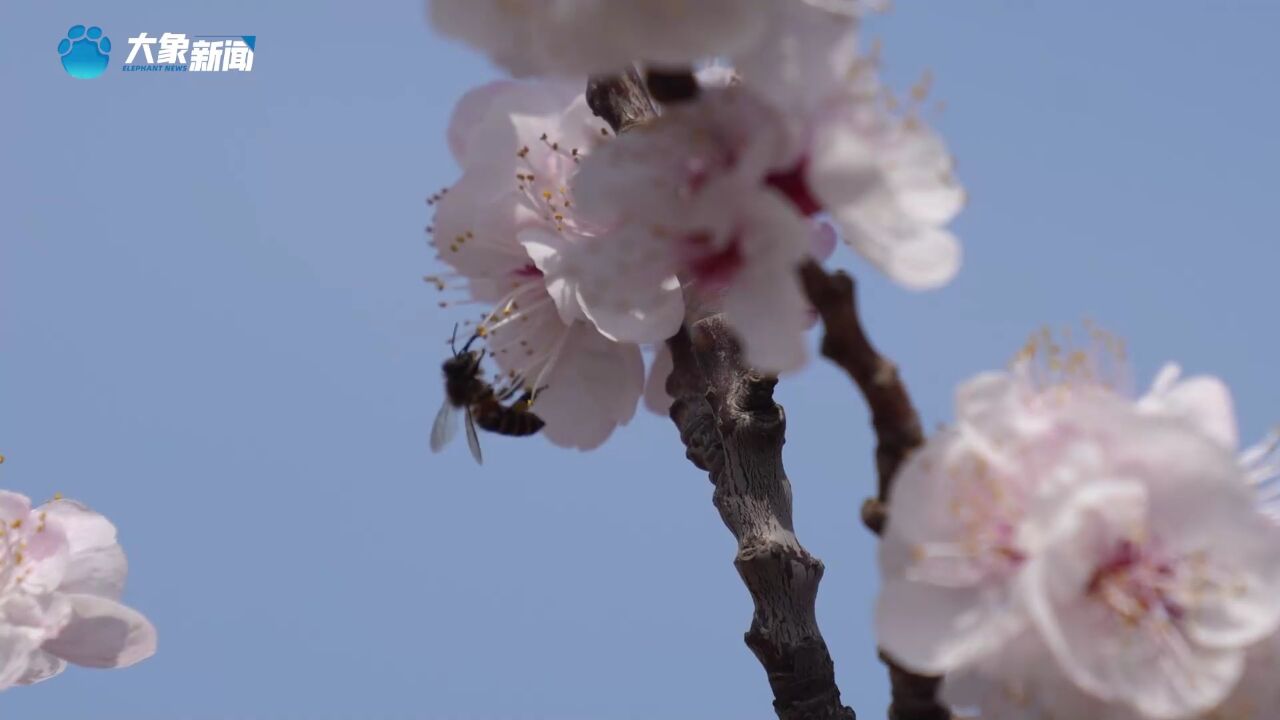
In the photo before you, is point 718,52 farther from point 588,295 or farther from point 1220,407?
point 1220,407

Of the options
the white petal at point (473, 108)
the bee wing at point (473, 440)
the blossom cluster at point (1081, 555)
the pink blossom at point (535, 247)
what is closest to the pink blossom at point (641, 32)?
the blossom cluster at point (1081, 555)

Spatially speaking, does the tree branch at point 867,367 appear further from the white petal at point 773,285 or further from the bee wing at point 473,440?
the bee wing at point 473,440

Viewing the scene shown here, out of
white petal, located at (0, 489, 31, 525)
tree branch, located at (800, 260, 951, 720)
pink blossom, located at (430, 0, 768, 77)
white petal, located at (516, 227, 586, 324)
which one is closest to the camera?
pink blossom, located at (430, 0, 768, 77)

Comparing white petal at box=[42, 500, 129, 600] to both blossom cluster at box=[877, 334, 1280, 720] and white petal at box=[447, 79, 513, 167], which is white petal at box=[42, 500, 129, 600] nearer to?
white petal at box=[447, 79, 513, 167]

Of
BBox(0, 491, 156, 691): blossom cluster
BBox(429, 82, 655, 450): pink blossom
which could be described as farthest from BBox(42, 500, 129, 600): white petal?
BBox(429, 82, 655, 450): pink blossom

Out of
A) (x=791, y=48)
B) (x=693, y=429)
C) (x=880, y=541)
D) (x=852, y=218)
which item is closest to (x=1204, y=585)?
(x=880, y=541)
